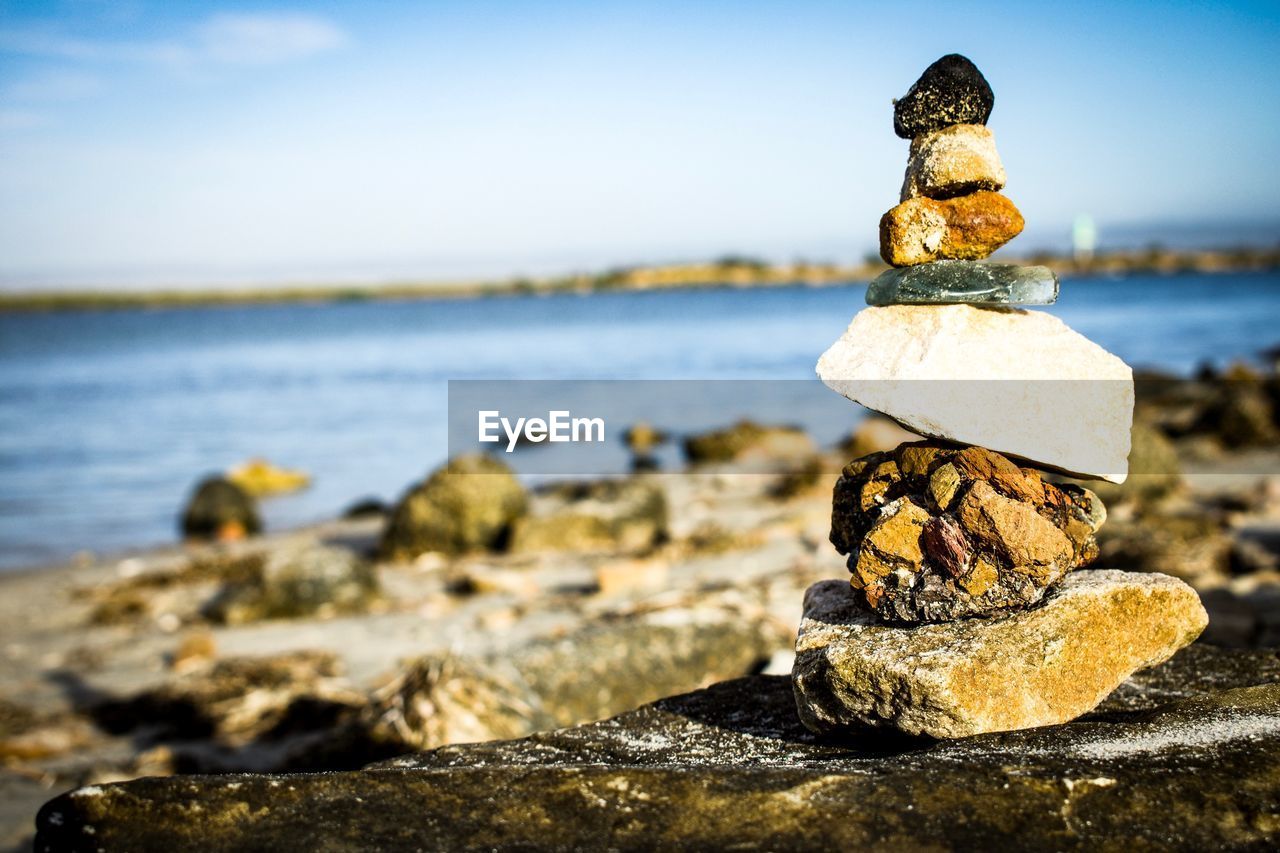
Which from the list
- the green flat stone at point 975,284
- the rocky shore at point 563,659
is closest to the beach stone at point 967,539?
the rocky shore at point 563,659

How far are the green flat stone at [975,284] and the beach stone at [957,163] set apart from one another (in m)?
0.29

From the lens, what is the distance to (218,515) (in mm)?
16453

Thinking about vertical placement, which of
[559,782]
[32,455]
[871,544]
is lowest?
[32,455]

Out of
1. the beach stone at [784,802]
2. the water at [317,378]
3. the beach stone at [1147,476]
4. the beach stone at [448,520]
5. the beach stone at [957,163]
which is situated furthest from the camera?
the water at [317,378]

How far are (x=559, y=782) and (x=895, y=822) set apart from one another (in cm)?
93

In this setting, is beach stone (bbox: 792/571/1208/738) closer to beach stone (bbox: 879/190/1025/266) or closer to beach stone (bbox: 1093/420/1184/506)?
beach stone (bbox: 879/190/1025/266)

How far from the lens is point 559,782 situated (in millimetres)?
2961

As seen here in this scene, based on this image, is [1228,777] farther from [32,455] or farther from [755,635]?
[32,455]

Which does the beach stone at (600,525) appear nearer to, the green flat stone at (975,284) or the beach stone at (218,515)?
the beach stone at (218,515)

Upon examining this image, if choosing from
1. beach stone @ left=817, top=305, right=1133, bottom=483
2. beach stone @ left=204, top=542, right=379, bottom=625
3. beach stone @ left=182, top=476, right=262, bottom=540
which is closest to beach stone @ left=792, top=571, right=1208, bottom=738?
beach stone @ left=817, top=305, right=1133, bottom=483

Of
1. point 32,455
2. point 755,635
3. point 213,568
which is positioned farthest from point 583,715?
point 32,455

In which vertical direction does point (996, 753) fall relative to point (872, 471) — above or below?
below

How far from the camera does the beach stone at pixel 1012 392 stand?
11.7 feet

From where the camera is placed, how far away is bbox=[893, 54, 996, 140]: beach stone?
3715 millimetres
